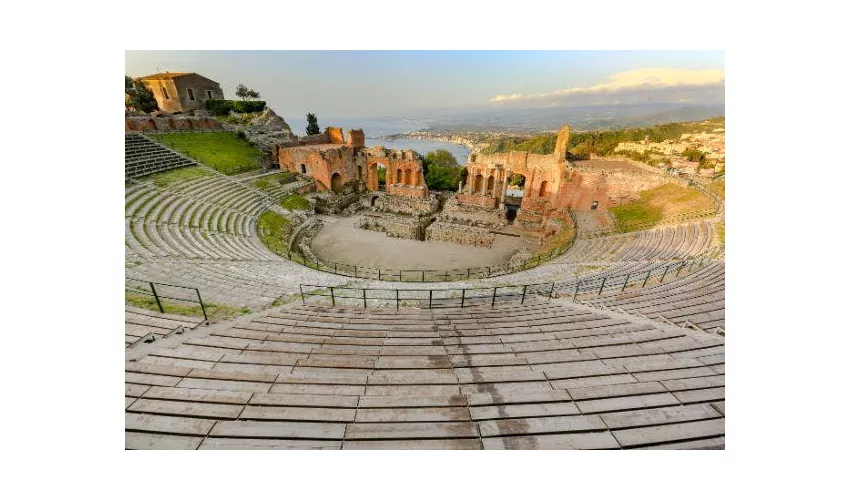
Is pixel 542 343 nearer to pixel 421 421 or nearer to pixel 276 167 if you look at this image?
pixel 421 421

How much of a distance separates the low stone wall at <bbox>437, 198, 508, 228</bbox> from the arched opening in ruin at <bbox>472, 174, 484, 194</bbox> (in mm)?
2551

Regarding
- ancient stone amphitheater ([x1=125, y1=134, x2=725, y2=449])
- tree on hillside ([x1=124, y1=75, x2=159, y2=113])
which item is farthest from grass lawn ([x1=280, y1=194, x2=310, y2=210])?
tree on hillside ([x1=124, y1=75, x2=159, y2=113])

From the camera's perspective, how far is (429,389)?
4254 mm

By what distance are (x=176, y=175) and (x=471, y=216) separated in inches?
962

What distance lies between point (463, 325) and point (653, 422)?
3448 millimetres

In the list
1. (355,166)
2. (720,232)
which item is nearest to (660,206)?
(720,232)

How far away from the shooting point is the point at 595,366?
4.73 metres

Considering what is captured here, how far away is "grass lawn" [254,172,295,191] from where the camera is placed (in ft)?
→ 93.0

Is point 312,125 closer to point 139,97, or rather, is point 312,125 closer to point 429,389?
point 139,97

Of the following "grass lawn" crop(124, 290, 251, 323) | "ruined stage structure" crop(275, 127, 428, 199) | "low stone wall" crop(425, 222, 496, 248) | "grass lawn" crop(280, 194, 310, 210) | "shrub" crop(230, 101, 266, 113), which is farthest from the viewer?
"shrub" crop(230, 101, 266, 113)

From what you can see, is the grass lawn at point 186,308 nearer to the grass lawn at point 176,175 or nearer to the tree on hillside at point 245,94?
the grass lawn at point 176,175

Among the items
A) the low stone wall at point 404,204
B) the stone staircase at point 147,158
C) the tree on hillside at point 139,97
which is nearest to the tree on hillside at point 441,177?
the low stone wall at point 404,204

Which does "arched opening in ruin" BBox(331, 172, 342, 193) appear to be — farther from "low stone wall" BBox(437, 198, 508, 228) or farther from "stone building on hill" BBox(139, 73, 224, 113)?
"stone building on hill" BBox(139, 73, 224, 113)

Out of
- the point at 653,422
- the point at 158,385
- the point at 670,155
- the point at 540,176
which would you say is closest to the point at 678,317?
the point at 653,422
